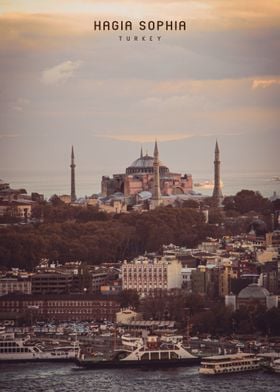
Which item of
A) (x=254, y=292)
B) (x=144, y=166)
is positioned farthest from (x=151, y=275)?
(x=144, y=166)

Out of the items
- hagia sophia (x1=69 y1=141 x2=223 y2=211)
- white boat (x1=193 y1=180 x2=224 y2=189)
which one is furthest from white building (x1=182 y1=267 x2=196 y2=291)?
white boat (x1=193 y1=180 x2=224 y2=189)

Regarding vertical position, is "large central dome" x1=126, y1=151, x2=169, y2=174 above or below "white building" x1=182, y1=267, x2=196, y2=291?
above

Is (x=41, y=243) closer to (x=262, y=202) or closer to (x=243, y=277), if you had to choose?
(x=243, y=277)

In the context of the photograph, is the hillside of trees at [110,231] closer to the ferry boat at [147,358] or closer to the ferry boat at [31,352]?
the ferry boat at [31,352]

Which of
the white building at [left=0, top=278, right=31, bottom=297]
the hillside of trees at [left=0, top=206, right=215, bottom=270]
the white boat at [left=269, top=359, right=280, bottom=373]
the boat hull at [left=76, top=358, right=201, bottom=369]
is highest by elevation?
the hillside of trees at [left=0, top=206, right=215, bottom=270]

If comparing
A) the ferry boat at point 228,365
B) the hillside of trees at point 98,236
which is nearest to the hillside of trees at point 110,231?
the hillside of trees at point 98,236

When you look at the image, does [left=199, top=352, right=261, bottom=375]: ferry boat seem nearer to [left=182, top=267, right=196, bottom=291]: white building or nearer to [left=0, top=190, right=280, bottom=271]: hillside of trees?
[left=182, top=267, right=196, bottom=291]: white building

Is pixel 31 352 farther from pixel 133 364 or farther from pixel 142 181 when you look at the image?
pixel 142 181

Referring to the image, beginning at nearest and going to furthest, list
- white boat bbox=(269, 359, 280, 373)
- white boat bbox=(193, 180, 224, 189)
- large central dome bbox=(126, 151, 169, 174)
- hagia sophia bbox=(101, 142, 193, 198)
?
white boat bbox=(269, 359, 280, 373) → large central dome bbox=(126, 151, 169, 174) → hagia sophia bbox=(101, 142, 193, 198) → white boat bbox=(193, 180, 224, 189)

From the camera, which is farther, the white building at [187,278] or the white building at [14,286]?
the white building at [14,286]
